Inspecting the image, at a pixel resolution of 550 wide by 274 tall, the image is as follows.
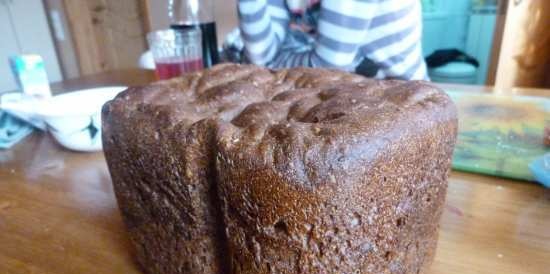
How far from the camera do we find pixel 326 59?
1.04 m

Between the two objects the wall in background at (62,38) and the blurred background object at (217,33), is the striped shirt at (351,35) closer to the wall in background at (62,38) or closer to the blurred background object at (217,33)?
the blurred background object at (217,33)

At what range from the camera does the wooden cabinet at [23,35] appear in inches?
112

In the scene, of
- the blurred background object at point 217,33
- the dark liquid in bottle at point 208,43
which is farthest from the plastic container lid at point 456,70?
the dark liquid in bottle at point 208,43

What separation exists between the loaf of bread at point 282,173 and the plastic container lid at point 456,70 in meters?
2.09

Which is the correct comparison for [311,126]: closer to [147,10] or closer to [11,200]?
[11,200]

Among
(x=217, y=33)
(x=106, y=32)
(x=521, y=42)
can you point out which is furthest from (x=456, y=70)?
(x=106, y=32)

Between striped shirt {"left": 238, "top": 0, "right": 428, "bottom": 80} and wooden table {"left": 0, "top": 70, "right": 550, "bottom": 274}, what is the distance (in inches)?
18.3

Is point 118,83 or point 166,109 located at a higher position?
point 166,109

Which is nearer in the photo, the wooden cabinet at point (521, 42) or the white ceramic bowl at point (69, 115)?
the white ceramic bowl at point (69, 115)

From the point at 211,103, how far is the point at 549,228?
509 millimetres

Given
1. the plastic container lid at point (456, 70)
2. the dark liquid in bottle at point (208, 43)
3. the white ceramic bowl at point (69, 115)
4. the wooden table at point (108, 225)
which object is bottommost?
the plastic container lid at point (456, 70)

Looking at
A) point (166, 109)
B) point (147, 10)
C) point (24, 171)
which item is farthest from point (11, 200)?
point (147, 10)

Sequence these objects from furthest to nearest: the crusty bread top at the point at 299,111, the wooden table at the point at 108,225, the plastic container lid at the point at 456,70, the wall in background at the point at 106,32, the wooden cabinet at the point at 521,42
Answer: the wall in background at the point at 106,32
the plastic container lid at the point at 456,70
the wooden cabinet at the point at 521,42
the wooden table at the point at 108,225
the crusty bread top at the point at 299,111

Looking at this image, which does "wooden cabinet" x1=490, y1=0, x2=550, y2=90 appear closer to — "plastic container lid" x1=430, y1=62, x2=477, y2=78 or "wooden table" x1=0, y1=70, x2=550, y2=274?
"plastic container lid" x1=430, y1=62, x2=477, y2=78
